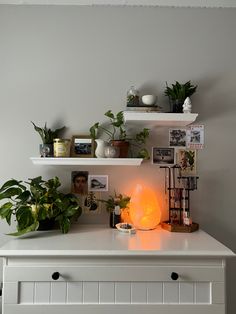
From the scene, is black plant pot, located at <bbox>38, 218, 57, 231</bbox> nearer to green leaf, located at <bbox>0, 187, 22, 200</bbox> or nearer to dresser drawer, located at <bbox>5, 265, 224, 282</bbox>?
green leaf, located at <bbox>0, 187, 22, 200</bbox>

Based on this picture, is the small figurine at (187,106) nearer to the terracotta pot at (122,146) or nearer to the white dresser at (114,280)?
the terracotta pot at (122,146)

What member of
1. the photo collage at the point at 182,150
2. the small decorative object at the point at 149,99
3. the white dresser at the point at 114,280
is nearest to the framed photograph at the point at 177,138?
the photo collage at the point at 182,150

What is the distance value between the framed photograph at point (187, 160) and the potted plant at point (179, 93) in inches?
11.7

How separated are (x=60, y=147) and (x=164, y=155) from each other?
2.30 ft

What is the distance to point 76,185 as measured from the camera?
1682 millimetres

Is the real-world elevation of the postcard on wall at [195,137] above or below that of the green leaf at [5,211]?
above

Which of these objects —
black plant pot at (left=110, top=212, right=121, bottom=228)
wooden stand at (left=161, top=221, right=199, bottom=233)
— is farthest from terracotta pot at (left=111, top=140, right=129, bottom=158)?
wooden stand at (left=161, top=221, right=199, bottom=233)

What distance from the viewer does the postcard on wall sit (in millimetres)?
1717

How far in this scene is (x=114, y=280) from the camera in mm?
1146

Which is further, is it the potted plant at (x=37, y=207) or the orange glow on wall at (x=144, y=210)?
the orange glow on wall at (x=144, y=210)

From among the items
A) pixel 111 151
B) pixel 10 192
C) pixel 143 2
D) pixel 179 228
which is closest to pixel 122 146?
pixel 111 151

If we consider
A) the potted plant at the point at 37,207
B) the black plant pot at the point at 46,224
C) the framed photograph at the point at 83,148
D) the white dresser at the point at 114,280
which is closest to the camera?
the white dresser at the point at 114,280

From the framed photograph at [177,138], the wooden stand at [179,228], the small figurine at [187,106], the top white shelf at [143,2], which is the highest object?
the top white shelf at [143,2]

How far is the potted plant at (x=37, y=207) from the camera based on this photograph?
1.35m
